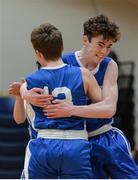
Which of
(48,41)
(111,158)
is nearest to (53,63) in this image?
(48,41)

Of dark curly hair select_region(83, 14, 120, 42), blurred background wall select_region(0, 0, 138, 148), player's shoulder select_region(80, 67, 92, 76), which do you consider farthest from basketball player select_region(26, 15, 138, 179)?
blurred background wall select_region(0, 0, 138, 148)

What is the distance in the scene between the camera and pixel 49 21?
6539 mm

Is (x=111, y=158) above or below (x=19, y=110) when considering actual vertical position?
below

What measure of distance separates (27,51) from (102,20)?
3803mm

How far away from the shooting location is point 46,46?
2.46 m

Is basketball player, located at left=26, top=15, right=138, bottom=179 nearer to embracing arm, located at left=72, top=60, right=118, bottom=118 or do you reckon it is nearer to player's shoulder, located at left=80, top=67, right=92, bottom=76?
embracing arm, located at left=72, top=60, right=118, bottom=118

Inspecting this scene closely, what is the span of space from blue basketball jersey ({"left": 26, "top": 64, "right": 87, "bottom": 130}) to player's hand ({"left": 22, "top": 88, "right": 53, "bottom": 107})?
1.2 inches

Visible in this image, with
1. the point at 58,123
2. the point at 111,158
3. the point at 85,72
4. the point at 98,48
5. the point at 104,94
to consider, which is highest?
the point at 98,48

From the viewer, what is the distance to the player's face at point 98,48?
262 cm

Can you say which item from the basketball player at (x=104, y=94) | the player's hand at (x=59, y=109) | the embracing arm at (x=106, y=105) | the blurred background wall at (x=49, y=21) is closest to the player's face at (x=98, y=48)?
the basketball player at (x=104, y=94)

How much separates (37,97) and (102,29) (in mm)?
513

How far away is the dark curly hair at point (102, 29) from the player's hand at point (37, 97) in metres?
0.44

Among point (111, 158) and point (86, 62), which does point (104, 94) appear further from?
point (111, 158)

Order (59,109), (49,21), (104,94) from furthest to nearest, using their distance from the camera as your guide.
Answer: (49,21) → (104,94) → (59,109)
